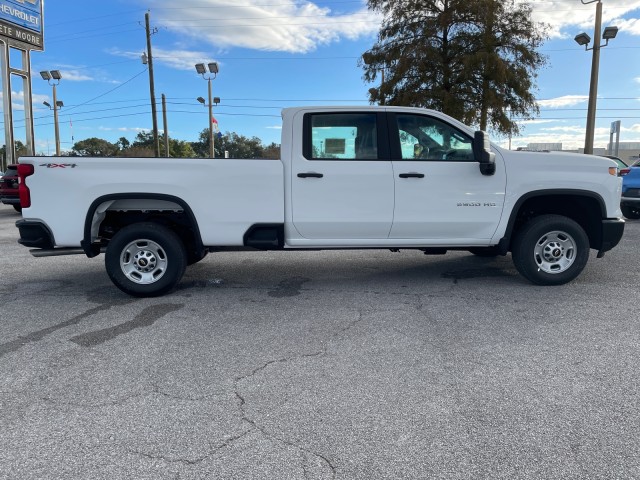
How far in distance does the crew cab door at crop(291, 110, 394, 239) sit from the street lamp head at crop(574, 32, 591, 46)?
15007 millimetres

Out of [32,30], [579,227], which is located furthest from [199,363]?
[32,30]

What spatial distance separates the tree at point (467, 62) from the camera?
19688 millimetres

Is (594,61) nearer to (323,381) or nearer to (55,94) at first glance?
(323,381)

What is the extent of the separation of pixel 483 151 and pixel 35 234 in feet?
16.2

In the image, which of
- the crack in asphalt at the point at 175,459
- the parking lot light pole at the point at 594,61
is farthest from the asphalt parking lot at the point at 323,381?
the parking lot light pole at the point at 594,61

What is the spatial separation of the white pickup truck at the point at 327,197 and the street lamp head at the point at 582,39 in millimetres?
13809

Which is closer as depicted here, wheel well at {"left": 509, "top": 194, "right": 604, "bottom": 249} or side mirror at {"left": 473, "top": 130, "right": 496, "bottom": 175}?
side mirror at {"left": 473, "top": 130, "right": 496, "bottom": 175}

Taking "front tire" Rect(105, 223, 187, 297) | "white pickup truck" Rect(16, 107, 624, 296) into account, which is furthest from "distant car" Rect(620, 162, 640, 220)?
"front tire" Rect(105, 223, 187, 297)

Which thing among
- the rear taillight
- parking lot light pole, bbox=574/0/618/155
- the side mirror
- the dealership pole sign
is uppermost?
the dealership pole sign

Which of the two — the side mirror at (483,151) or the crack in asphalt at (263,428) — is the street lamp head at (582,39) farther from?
the crack in asphalt at (263,428)

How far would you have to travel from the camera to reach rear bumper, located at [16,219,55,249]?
204 inches

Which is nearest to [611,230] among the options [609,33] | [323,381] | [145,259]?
[323,381]

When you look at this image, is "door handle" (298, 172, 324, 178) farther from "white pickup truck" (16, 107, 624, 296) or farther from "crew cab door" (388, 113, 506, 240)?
"crew cab door" (388, 113, 506, 240)

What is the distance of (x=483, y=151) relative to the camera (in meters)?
5.33
